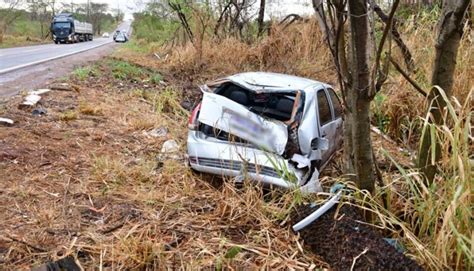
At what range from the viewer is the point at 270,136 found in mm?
3883

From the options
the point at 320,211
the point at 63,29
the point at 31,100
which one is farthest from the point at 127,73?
the point at 63,29

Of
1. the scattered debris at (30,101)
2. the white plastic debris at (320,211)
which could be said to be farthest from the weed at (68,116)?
the white plastic debris at (320,211)

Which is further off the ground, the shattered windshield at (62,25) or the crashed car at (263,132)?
the shattered windshield at (62,25)

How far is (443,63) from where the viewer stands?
9.64ft

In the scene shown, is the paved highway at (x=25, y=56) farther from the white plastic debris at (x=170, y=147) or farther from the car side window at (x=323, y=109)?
the car side window at (x=323, y=109)

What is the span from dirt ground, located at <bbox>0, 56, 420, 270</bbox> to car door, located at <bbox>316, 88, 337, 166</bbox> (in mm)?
285

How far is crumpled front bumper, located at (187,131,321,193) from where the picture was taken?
12.1 ft

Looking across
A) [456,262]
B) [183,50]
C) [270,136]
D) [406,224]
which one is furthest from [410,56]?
[183,50]

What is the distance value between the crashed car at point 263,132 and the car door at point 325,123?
1 centimetres

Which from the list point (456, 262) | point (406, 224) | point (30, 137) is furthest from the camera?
point (30, 137)

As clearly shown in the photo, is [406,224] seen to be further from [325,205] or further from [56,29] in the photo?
[56,29]

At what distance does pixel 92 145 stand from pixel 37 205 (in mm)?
1673

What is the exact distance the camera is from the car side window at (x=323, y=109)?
14.9ft

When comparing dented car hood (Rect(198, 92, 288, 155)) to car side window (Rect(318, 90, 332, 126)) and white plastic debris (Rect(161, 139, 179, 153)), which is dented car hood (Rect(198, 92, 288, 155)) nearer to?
car side window (Rect(318, 90, 332, 126))
